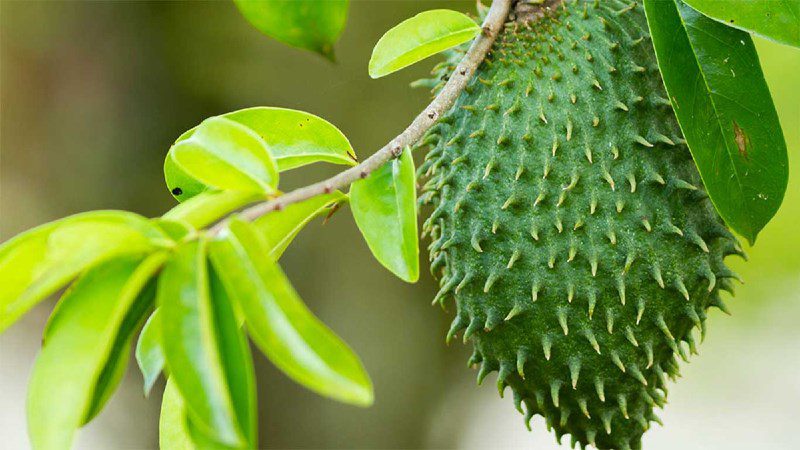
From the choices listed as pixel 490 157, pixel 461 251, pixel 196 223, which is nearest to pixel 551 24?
pixel 490 157

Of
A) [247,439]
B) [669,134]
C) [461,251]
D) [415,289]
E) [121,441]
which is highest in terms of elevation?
[669,134]

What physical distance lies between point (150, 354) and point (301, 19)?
467 mm

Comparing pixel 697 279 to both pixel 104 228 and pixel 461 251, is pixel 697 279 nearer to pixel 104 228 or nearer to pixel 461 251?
pixel 461 251

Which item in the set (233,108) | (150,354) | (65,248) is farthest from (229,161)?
(233,108)

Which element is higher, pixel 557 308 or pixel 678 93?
pixel 678 93

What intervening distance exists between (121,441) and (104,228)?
290 cm

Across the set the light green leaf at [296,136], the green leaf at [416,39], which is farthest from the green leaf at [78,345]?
the green leaf at [416,39]

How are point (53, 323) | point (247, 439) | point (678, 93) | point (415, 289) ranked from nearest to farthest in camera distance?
1. point (247, 439)
2. point (53, 323)
3. point (678, 93)
4. point (415, 289)

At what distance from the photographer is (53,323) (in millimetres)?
887

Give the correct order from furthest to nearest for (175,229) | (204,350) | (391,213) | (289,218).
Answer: (289,218) → (391,213) → (175,229) → (204,350)

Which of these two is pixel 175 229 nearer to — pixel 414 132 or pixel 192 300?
pixel 192 300

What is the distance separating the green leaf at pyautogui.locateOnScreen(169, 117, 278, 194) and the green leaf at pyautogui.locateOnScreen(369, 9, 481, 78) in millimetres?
Result: 306

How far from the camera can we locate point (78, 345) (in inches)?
33.9

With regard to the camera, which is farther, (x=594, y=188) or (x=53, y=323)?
(x=594, y=188)
